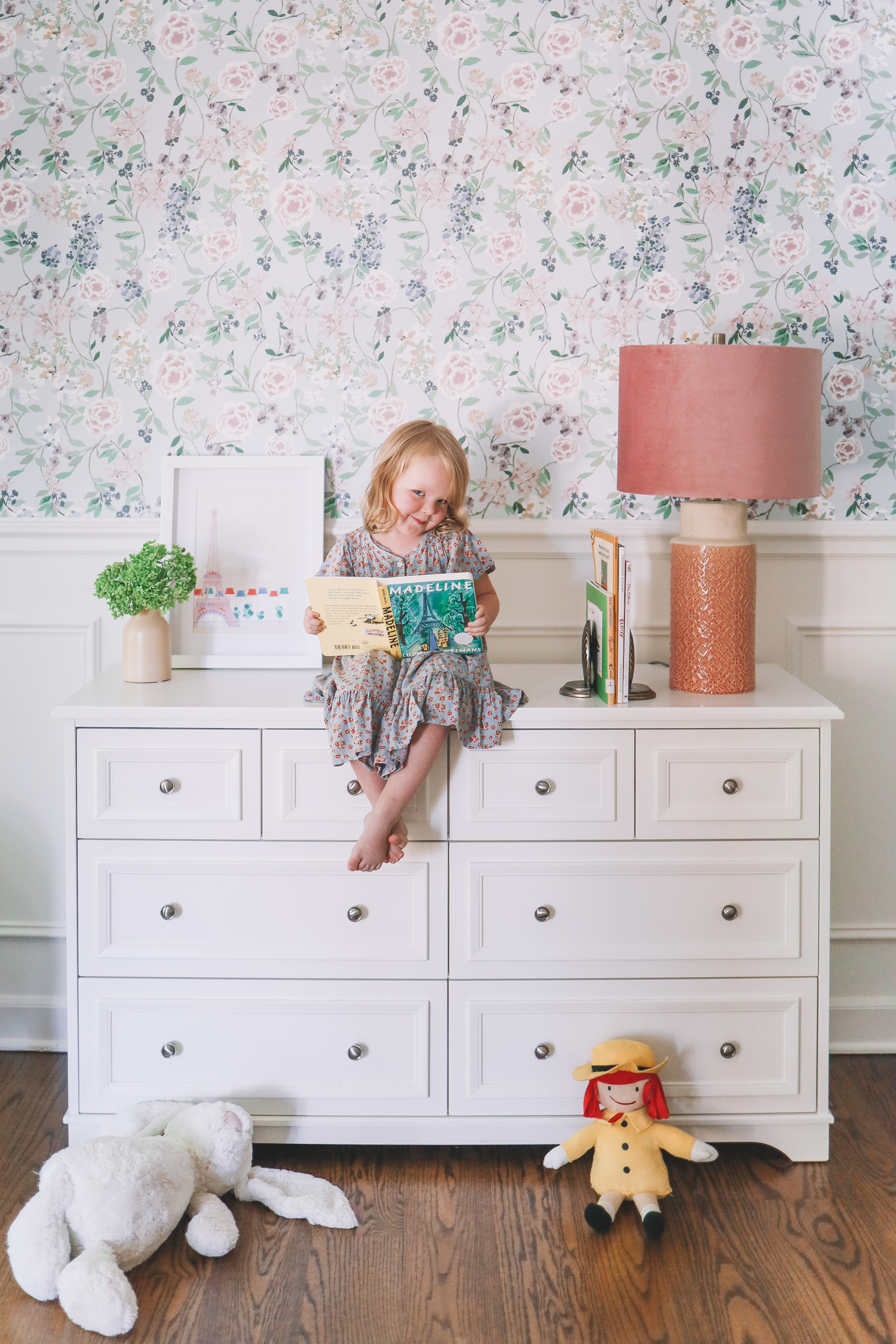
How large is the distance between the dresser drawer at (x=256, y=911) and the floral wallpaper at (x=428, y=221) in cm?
80

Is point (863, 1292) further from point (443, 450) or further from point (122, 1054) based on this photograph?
point (443, 450)

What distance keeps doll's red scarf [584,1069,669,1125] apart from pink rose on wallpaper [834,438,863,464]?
4.25 ft

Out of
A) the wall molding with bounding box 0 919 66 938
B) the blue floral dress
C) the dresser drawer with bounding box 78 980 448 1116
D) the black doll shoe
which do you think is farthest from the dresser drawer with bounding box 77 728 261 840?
the black doll shoe

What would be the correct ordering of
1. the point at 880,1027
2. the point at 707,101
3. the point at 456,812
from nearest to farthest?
the point at 456,812 → the point at 707,101 → the point at 880,1027

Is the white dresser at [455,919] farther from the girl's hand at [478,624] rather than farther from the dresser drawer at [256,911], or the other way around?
the girl's hand at [478,624]

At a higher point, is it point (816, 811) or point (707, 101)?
point (707, 101)

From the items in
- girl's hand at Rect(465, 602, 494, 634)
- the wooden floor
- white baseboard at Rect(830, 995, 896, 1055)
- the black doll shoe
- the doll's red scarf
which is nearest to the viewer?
the wooden floor

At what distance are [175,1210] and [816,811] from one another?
126cm

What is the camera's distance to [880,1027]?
8.60 feet

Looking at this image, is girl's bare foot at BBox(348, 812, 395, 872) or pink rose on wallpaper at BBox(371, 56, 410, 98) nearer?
girl's bare foot at BBox(348, 812, 395, 872)

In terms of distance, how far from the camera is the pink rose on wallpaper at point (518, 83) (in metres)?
2.39

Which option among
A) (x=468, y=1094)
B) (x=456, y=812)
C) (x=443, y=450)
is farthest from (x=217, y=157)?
(x=468, y=1094)

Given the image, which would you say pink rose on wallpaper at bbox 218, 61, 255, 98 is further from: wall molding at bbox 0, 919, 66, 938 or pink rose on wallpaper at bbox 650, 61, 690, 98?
wall molding at bbox 0, 919, 66, 938

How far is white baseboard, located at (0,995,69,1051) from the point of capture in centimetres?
262
